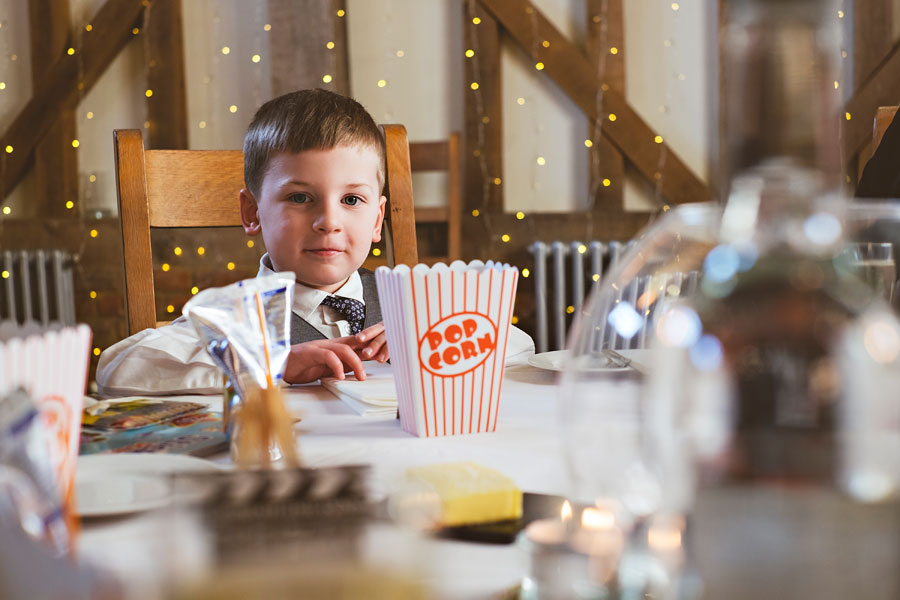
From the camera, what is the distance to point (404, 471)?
1.42 feet

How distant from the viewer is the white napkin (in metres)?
0.79

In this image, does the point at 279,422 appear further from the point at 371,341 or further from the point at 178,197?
the point at 178,197

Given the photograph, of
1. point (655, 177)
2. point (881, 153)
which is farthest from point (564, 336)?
point (881, 153)

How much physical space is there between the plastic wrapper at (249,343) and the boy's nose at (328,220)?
0.85 m

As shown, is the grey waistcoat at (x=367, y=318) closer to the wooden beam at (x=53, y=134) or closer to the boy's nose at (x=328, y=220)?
the boy's nose at (x=328, y=220)

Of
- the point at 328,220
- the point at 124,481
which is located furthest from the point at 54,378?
the point at 328,220

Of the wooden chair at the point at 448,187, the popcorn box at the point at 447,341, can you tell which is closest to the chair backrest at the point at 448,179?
the wooden chair at the point at 448,187

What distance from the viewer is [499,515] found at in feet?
1.39

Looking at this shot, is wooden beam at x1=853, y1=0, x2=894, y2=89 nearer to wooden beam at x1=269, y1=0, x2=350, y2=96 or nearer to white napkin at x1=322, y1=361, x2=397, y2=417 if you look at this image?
wooden beam at x1=269, y1=0, x2=350, y2=96

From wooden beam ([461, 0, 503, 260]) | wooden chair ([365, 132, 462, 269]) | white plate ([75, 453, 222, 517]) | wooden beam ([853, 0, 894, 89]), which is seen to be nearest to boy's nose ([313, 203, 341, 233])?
white plate ([75, 453, 222, 517])

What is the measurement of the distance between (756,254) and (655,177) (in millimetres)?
3252

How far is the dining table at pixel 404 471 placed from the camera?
0.26 metres

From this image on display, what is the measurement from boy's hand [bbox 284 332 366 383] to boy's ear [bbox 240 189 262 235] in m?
0.62

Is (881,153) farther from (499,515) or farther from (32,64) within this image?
(32,64)
